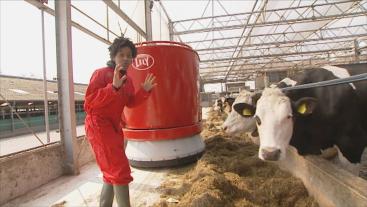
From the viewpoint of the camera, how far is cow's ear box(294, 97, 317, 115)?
2546 mm

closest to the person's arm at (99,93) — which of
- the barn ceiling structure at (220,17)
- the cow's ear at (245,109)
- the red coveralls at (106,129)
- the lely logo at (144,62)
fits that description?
the red coveralls at (106,129)

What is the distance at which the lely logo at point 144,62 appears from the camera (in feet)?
13.6

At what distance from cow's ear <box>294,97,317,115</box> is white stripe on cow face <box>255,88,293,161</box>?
8cm

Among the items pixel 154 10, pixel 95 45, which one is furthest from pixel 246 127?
pixel 154 10

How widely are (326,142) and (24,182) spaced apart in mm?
3317

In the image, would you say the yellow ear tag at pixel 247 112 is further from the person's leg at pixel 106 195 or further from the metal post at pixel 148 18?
the metal post at pixel 148 18

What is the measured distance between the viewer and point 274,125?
8.27ft

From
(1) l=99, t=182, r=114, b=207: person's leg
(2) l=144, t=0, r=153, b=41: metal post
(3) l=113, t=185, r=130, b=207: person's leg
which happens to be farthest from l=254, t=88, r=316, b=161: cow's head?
(2) l=144, t=0, r=153, b=41: metal post

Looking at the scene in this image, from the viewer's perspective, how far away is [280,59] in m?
22.9

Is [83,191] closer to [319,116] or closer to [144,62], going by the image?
[144,62]

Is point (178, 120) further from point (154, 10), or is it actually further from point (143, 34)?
point (154, 10)

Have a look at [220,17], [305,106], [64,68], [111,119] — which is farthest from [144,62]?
[220,17]

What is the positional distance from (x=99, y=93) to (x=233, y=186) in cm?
166

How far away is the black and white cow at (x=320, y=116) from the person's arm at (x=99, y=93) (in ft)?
4.56
